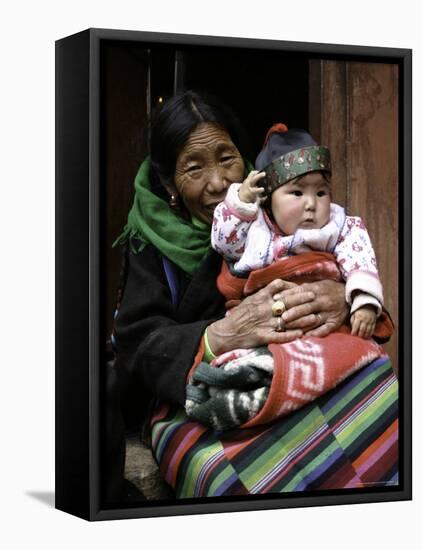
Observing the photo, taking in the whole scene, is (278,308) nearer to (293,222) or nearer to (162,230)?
(293,222)

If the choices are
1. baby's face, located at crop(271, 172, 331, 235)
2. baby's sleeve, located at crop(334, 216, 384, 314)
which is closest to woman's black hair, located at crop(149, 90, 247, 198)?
baby's face, located at crop(271, 172, 331, 235)

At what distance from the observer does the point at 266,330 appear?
614cm

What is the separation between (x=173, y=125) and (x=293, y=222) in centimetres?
53

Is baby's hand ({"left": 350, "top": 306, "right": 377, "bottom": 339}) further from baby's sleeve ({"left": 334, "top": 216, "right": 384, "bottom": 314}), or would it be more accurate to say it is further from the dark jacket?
the dark jacket

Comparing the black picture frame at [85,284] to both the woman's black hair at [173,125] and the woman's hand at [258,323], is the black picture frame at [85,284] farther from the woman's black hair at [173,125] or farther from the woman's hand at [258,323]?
the woman's hand at [258,323]

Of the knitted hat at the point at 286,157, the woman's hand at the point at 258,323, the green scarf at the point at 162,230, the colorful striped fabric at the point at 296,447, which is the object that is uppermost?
the knitted hat at the point at 286,157

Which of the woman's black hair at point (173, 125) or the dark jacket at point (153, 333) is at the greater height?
the woman's black hair at point (173, 125)

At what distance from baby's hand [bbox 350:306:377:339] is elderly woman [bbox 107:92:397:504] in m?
0.06

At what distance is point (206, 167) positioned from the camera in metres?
6.19

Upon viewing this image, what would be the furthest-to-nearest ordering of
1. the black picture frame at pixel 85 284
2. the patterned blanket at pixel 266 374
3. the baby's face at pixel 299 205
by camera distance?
the baby's face at pixel 299 205 < the patterned blanket at pixel 266 374 < the black picture frame at pixel 85 284

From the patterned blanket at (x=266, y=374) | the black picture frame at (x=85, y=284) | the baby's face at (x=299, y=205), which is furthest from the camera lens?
the baby's face at (x=299, y=205)

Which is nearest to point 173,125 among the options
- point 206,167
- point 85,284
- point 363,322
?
point 206,167

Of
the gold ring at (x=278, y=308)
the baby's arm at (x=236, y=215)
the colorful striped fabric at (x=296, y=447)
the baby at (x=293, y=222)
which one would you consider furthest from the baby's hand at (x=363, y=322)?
the baby's arm at (x=236, y=215)

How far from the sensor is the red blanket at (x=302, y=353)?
239 inches
